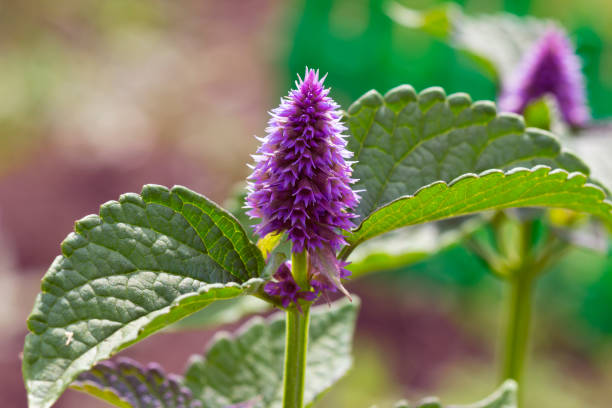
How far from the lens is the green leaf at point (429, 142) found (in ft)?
3.17

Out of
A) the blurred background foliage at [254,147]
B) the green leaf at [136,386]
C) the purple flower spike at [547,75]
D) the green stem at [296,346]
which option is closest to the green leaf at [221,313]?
the green leaf at [136,386]

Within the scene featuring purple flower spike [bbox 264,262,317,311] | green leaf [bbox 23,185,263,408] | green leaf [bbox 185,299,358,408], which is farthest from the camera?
green leaf [bbox 185,299,358,408]

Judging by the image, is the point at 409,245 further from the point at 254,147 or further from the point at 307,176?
the point at 254,147

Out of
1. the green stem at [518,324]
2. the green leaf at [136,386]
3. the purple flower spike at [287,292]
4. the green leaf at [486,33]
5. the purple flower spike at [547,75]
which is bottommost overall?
the green leaf at [136,386]

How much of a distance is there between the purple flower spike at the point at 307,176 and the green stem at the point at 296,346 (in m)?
0.02

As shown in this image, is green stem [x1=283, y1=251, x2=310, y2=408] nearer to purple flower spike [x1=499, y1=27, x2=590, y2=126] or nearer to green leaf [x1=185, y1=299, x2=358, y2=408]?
green leaf [x1=185, y1=299, x2=358, y2=408]

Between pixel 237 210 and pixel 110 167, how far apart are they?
4561mm

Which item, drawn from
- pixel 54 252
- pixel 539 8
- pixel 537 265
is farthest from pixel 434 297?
pixel 537 265

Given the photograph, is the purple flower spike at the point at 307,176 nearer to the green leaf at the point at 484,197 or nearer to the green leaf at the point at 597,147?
the green leaf at the point at 484,197

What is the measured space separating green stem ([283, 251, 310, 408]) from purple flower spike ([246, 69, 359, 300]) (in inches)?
0.9

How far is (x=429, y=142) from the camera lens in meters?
0.99

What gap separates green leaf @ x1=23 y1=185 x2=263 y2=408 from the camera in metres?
0.70

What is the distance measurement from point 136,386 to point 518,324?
81 cm

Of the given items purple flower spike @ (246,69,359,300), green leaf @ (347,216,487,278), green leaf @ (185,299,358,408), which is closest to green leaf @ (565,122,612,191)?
green leaf @ (347,216,487,278)
